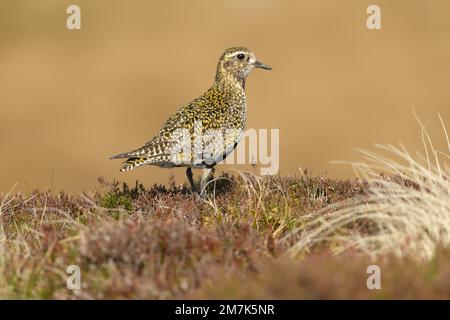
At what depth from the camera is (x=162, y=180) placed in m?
24.7

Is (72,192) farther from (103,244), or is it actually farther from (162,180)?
(162,180)

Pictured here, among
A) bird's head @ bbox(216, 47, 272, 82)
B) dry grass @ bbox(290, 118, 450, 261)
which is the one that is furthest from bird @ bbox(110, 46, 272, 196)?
dry grass @ bbox(290, 118, 450, 261)

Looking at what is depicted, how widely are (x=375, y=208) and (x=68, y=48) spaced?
85.5 feet

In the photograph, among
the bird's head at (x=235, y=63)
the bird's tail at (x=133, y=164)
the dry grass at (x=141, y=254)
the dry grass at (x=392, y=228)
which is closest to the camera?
the dry grass at (x=141, y=254)

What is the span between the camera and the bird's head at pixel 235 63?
13234 millimetres

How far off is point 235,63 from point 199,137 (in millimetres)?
1799

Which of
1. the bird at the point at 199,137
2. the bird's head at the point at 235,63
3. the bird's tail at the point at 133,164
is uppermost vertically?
the bird's head at the point at 235,63

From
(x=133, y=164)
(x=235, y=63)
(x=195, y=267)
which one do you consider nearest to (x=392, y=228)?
(x=195, y=267)

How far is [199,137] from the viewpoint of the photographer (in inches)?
471

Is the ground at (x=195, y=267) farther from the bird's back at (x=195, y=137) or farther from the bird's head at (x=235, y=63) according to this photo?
the bird's head at (x=235, y=63)

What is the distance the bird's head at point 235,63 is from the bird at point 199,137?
0.31 meters

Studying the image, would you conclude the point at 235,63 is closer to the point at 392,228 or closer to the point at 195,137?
the point at 195,137

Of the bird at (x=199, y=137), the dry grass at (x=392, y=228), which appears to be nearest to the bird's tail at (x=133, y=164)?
the bird at (x=199, y=137)

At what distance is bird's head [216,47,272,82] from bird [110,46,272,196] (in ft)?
1.01
